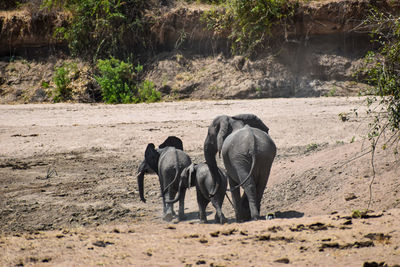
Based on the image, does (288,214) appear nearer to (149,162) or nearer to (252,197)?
(252,197)

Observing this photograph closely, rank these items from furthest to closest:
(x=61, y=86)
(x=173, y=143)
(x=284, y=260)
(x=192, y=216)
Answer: (x=61, y=86) → (x=173, y=143) → (x=192, y=216) → (x=284, y=260)

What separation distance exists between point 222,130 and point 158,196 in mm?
2579

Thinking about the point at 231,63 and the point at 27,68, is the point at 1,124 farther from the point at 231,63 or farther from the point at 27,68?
the point at 231,63

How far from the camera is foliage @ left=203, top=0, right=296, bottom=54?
1712 cm

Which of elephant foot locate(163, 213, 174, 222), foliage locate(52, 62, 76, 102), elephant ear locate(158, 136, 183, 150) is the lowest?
elephant foot locate(163, 213, 174, 222)

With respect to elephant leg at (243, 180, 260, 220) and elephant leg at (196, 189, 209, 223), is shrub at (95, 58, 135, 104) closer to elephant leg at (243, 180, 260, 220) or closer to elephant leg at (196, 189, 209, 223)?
elephant leg at (196, 189, 209, 223)

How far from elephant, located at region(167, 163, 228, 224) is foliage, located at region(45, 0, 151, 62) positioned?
11628mm

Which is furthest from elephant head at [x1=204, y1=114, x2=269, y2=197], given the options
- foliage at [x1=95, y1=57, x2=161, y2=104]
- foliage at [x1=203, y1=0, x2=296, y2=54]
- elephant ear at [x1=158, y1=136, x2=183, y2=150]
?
foliage at [x1=203, y1=0, x2=296, y2=54]

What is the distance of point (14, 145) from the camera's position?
1321 cm

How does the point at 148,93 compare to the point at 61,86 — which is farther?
the point at 61,86

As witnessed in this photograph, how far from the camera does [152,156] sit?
884 cm

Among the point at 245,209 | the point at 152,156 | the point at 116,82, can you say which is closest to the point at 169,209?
the point at 152,156

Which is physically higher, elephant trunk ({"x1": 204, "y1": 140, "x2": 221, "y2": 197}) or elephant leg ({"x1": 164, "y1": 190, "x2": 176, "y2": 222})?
elephant trunk ({"x1": 204, "y1": 140, "x2": 221, "y2": 197})

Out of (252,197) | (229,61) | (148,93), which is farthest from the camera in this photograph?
(229,61)
